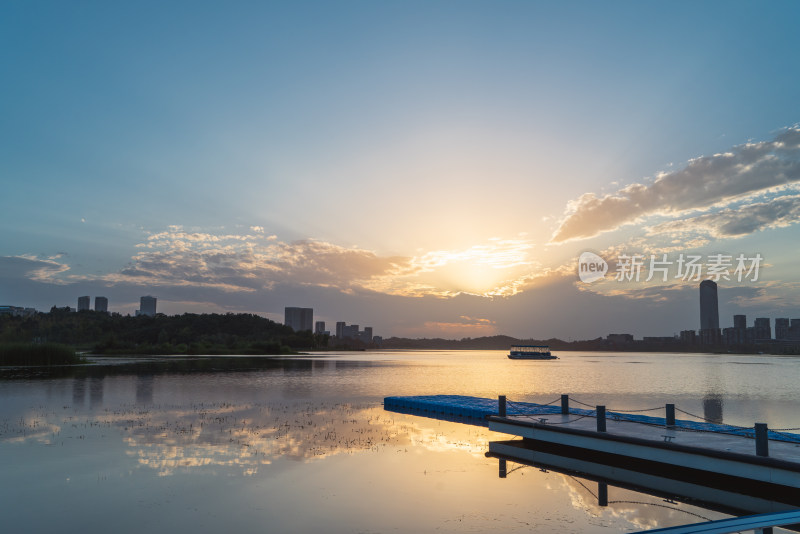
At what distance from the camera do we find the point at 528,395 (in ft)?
160

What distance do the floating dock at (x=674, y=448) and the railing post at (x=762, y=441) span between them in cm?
3

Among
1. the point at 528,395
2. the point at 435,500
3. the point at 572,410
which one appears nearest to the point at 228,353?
the point at 528,395

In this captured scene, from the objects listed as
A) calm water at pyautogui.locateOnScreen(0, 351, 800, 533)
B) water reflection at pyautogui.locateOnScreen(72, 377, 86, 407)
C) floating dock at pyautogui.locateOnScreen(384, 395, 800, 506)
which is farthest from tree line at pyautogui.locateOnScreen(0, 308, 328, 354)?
floating dock at pyautogui.locateOnScreen(384, 395, 800, 506)

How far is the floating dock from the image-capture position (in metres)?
15.3

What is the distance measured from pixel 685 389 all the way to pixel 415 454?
46687 millimetres

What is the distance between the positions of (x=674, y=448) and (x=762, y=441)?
2410 mm

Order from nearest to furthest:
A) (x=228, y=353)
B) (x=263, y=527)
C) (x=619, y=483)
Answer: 1. (x=263, y=527)
2. (x=619, y=483)
3. (x=228, y=353)

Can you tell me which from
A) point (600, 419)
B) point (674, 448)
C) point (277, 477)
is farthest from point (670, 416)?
point (277, 477)

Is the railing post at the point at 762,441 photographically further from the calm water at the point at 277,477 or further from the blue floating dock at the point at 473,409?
the blue floating dock at the point at 473,409

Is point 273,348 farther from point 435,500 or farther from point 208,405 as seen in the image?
point 435,500

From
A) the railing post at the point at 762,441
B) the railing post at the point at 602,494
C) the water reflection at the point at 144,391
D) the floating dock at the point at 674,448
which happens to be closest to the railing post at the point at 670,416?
the floating dock at the point at 674,448

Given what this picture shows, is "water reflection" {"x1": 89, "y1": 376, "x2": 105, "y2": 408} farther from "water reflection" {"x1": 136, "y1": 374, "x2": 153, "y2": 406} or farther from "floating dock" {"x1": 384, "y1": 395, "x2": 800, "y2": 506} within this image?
"floating dock" {"x1": 384, "y1": 395, "x2": 800, "y2": 506}

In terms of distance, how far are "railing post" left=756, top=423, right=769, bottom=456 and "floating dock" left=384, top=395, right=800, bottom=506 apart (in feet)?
0.08

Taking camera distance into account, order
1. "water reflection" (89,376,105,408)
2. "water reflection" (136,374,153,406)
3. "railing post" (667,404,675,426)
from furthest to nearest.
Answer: "water reflection" (136,374,153,406)
"water reflection" (89,376,105,408)
"railing post" (667,404,675,426)
